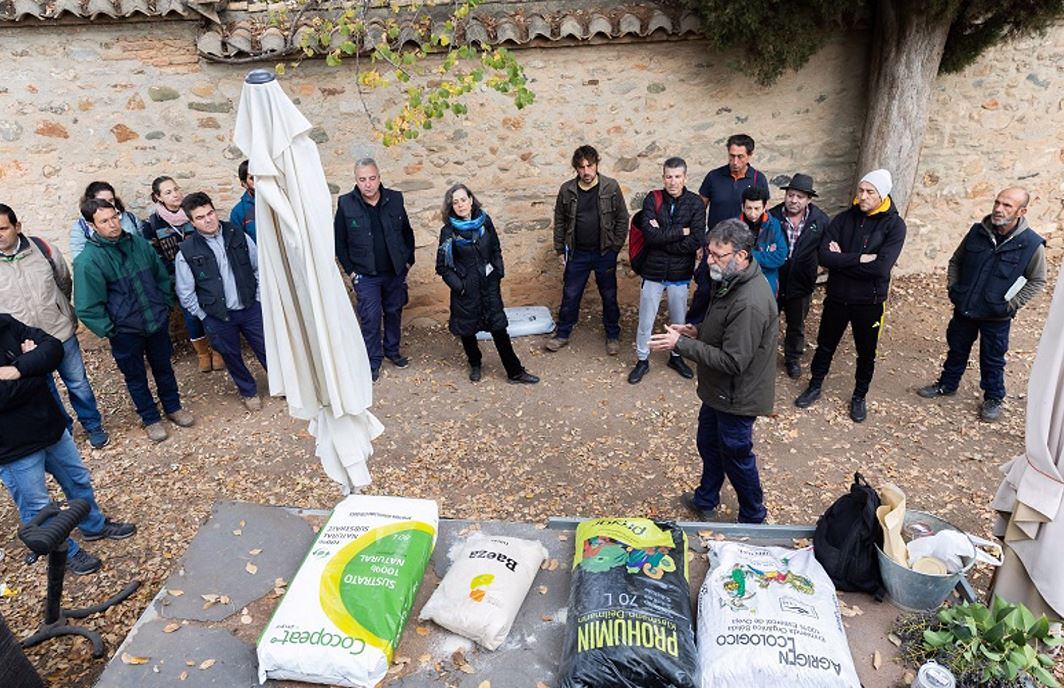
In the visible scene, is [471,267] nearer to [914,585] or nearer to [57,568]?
[57,568]

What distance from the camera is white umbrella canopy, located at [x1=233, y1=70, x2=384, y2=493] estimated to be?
3.06 meters

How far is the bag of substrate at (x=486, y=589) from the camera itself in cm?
273

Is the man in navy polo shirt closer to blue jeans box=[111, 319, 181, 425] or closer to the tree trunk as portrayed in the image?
the tree trunk

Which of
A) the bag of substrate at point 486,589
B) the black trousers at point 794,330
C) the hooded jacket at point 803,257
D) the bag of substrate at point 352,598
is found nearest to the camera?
the bag of substrate at point 352,598

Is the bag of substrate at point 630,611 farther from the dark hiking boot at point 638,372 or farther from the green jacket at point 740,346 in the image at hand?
the dark hiking boot at point 638,372

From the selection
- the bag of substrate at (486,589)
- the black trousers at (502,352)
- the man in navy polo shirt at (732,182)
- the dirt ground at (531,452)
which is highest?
the man in navy polo shirt at (732,182)

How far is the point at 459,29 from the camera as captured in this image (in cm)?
620

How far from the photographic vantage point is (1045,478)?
3.02 meters

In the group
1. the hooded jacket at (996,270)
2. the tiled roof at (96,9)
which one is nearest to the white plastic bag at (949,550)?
the hooded jacket at (996,270)

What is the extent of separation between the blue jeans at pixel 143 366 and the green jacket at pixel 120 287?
122 mm

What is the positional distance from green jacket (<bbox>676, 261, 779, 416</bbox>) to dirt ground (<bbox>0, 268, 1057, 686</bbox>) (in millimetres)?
1114

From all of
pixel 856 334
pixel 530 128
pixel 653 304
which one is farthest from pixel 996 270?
pixel 530 128

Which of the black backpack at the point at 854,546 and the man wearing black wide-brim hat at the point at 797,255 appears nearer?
the black backpack at the point at 854,546

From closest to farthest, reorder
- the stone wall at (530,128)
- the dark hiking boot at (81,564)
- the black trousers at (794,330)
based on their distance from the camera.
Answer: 1. the dark hiking boot at (81,564)
2. the stone wall at (530,128)
3. the black trousers at (794,330)
